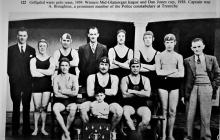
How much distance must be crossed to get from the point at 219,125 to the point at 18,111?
132 cm

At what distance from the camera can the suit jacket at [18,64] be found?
193cm

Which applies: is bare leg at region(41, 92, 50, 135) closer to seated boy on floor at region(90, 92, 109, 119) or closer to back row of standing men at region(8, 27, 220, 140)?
back row of standing men at region(8, 27, 220, 140)

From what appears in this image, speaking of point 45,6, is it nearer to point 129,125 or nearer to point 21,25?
point 21,25

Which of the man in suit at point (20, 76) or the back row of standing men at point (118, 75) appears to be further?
the man in suit at point (20, 76)

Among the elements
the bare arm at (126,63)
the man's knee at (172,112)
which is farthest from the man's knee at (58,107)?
the man's knee at (172,112)

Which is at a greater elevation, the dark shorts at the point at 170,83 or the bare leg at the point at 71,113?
the dark shorts at the point at 170,83

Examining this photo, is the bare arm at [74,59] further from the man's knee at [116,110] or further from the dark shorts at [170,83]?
the dark shorts at [170,83]

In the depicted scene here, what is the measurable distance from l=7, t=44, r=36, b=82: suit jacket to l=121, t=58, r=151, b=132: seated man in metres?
0.65

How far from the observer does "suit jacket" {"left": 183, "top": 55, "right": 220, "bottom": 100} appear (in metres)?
1.80

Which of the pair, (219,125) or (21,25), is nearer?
(219,125)

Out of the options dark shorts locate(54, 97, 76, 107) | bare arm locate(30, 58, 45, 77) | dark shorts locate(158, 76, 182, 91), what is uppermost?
bare arm locate(30, 58, 45, 77)

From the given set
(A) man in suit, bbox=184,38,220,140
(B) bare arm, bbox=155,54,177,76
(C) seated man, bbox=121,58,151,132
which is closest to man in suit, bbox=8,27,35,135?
(C) seated man, bbox=121,58,151,132

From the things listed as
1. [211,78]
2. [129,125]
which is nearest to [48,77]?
[129,125]

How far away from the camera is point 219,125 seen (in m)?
1.79
